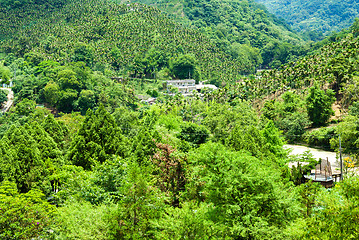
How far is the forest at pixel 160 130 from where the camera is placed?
14516 mm

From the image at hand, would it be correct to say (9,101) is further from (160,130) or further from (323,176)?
(323,176)

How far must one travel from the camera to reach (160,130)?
36.3 metres

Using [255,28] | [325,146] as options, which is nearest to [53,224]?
[325,146]

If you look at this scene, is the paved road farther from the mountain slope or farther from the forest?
the mountain slope

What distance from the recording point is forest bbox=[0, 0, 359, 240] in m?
14.5

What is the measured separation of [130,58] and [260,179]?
312 ft

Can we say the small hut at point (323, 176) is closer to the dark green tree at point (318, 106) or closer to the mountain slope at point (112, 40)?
the dark green tree at point (318, 106)

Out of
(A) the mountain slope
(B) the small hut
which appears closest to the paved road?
(A) the mountain slope

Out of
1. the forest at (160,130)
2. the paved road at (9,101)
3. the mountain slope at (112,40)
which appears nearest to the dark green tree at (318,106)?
the forest at (160,130)

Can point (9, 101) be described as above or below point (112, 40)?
below

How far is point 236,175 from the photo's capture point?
16.6m

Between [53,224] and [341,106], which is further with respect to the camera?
[341,106]

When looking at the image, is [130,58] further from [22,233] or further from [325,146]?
[22,233]

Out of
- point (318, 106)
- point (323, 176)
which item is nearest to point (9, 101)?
point (318, 106)
